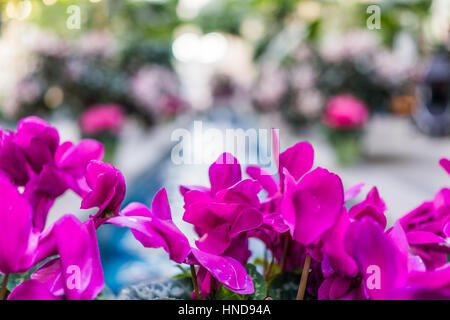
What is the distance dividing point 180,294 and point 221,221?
6cm

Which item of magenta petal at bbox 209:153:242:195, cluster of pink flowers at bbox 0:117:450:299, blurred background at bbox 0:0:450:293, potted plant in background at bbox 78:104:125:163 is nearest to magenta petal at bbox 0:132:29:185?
cluster of pink flowers at bbox 0:117:450:299

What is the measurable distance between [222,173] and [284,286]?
80mm

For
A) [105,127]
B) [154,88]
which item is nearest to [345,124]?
[105,127]

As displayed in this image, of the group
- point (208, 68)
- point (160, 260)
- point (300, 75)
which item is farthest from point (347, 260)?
point (208, 68)

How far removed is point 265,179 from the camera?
27 centimetres

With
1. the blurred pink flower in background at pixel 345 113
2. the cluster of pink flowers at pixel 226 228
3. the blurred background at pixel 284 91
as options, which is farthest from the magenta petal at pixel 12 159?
the blurred pink flower in background at pixel 345 113

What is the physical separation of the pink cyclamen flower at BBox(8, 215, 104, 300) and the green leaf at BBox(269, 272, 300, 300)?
107mm

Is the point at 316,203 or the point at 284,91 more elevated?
the point at 284,91

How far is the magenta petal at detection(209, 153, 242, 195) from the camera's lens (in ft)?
0.82

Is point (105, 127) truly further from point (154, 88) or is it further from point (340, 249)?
point (340, 249)

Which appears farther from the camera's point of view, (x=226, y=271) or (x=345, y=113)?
(x=345, y=113)
